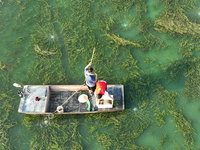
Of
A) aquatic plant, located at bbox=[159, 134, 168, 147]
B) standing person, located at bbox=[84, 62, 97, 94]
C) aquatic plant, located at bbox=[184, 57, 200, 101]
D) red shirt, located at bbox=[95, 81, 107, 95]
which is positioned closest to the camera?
standing person, located at bbox=[84, 62, 97, 94]

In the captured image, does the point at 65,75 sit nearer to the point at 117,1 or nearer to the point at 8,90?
the point at 8,90

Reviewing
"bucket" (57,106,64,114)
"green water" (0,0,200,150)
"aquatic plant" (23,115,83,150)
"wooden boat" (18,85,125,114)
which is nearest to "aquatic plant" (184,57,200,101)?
"green water" (0,0,200,150)

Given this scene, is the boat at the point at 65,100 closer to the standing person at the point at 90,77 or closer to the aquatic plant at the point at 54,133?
the aquatic plant at the point at 54,133

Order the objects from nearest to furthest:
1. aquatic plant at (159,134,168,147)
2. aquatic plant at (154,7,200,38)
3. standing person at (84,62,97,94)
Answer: standing person at (84,62,97,94)
aquatic plant at (159,134,168,147)
aquatic plant at (154,7,200,38)

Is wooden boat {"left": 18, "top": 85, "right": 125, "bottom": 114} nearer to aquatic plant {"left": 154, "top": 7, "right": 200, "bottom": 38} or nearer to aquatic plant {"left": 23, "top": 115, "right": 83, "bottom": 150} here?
aquatic plant {"left": 23, "top": 115, "right": 83, "bottom": 150}

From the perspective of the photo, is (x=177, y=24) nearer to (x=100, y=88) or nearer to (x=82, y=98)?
(x=100, y=88)

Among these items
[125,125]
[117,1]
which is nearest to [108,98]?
[125,125]
